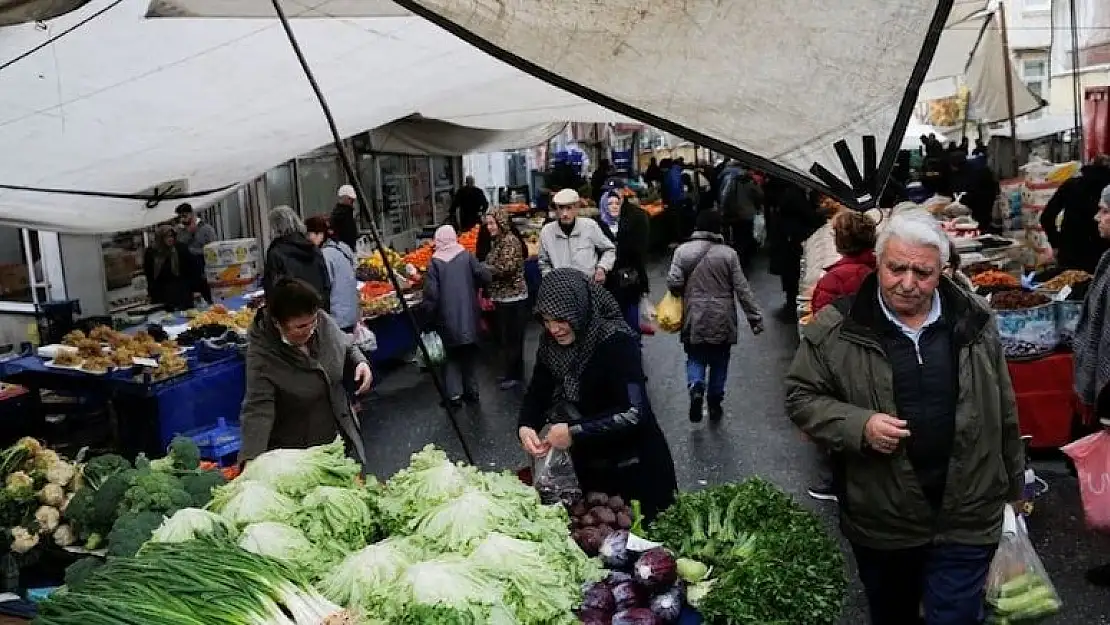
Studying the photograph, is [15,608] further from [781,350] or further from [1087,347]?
[781,350]

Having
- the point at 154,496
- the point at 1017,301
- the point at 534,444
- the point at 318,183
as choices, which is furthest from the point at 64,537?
the point at 318,183

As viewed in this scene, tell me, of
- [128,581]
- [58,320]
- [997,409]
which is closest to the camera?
[128,581]

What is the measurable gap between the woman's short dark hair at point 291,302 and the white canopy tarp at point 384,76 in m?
1.26

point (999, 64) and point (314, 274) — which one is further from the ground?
point (999, 64)

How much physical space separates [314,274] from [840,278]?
3.99m

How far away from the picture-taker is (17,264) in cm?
1123

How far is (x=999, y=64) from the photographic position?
59.7 feet

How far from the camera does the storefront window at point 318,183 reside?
16.2m

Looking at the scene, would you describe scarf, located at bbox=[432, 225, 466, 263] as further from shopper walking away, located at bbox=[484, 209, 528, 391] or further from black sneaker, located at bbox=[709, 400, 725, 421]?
black sneaker, located at bbox=[709, 400, 725, 421]

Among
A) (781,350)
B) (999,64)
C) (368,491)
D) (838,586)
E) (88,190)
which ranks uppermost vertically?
(999,64)

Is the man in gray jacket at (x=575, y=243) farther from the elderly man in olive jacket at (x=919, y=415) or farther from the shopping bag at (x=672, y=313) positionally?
the elderly man in olive jacket at (x=919, y=415)

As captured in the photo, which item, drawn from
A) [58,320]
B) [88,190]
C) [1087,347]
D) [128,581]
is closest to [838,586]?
[128,581]

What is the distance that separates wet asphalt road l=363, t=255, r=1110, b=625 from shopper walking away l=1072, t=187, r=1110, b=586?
1.46 feet

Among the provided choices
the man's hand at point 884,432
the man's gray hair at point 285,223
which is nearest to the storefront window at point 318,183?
the man's gray hair at point 285,223
